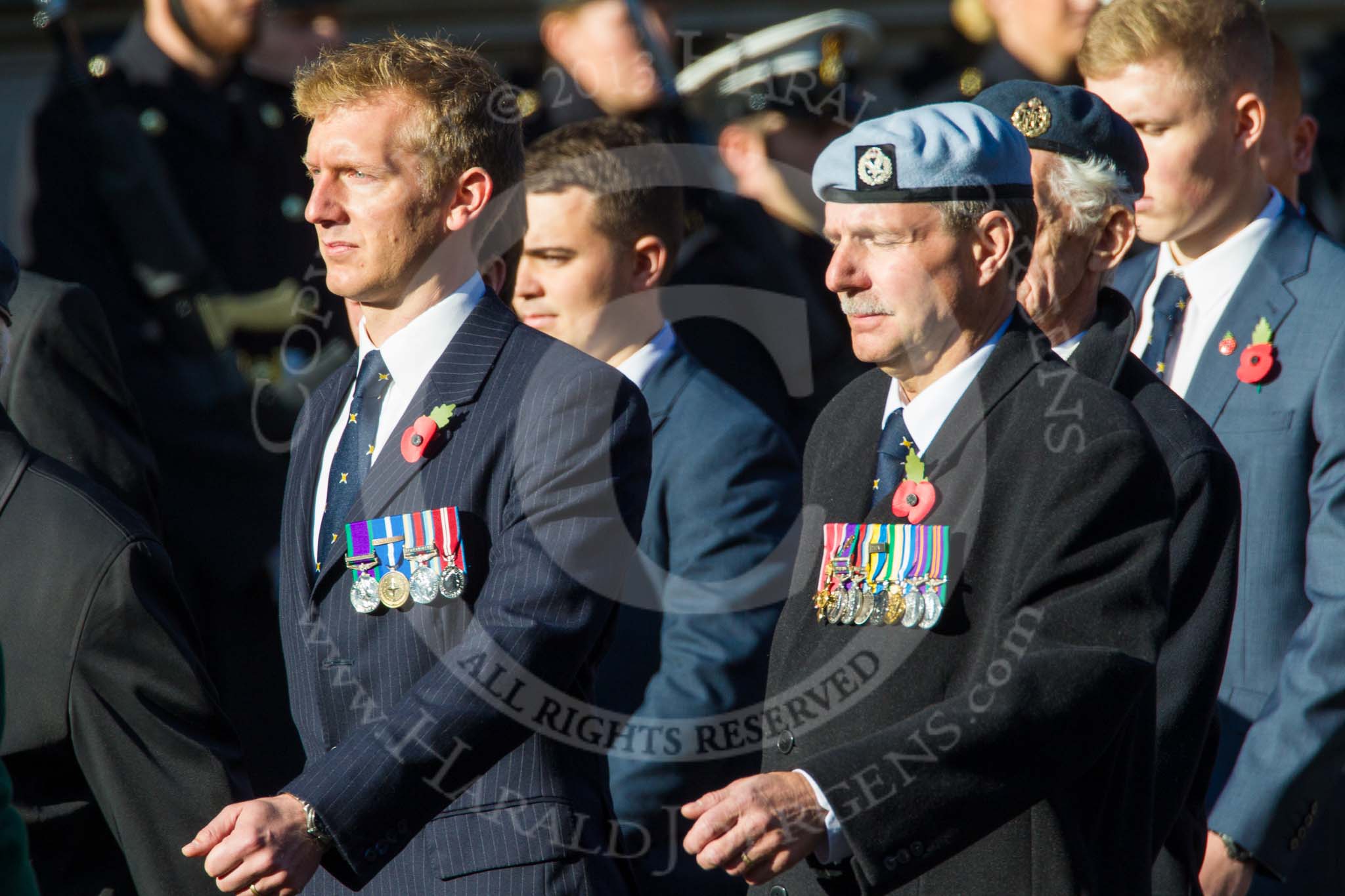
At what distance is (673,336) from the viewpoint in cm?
414

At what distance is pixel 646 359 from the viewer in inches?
159

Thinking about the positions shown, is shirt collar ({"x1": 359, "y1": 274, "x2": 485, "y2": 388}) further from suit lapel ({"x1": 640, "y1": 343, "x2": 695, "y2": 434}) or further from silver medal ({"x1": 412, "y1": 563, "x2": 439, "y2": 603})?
suit lapel ({"x1": 640, "y1": 343, "x2": 695, "y2": 434})

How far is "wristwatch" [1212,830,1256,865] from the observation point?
11.2 feet

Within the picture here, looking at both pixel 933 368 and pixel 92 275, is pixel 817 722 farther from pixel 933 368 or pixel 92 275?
pixel 92 275

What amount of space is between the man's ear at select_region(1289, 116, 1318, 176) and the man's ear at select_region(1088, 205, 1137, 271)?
1.10 meters

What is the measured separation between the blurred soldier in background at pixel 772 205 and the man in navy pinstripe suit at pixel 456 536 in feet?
6.11

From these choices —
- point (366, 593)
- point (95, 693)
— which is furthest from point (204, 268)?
point (366, 593)

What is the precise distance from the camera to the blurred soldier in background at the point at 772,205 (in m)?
5.07

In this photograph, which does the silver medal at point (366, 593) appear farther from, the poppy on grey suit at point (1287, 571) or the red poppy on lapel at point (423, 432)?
the poppy on grey suit at point (1287, 571)

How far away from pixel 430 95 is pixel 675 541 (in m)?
1.18

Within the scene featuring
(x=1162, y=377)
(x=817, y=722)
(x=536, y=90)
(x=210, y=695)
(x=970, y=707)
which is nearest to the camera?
(x=970, y=707)

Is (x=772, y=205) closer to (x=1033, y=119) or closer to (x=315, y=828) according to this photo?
(x=1033, y=119)

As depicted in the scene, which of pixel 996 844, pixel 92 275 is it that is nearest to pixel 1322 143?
pixel 92 275

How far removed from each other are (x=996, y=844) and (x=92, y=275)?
3.53 m
